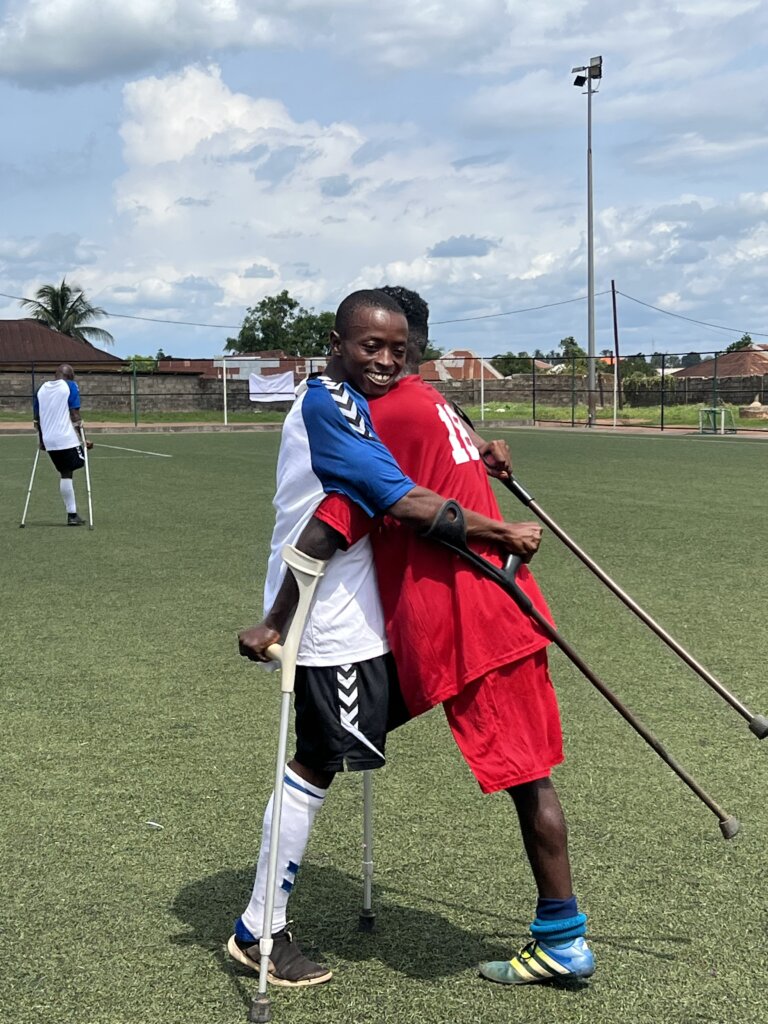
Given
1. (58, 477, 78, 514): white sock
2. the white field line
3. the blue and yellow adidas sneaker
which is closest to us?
the blue and yellow adidas sneaker

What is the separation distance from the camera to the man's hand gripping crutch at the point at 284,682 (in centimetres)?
308

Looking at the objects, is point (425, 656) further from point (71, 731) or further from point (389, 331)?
point (71, 731)

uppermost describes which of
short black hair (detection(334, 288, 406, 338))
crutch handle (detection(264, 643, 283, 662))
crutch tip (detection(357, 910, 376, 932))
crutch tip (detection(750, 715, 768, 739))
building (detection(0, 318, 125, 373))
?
building (detection(0, 318, 125, 373))

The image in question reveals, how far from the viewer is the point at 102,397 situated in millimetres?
44406

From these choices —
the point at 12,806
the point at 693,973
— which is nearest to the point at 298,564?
the point at 693,973

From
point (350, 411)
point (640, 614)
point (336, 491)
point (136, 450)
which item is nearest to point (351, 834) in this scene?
point (640, 614)

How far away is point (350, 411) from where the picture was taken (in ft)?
9.97

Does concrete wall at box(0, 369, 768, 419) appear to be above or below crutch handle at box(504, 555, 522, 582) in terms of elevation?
above

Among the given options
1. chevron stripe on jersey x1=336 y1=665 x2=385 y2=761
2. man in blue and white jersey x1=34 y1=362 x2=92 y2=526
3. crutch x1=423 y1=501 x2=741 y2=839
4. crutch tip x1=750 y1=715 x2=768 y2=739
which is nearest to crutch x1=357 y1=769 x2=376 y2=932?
chevron stripe on jersey x1=336 y1=665 x2=385 y2=761

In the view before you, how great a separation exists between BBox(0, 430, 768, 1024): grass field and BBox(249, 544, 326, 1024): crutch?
0.35 feet

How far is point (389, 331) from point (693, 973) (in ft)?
6.25

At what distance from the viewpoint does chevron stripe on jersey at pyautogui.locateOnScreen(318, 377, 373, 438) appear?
3033 millimetres

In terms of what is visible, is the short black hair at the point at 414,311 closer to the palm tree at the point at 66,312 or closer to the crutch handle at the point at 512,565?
the crutch handle at the point at 512,565

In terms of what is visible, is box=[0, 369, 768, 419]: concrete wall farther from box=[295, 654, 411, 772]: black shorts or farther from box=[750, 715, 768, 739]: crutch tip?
box=[295, 654, 411, 772]: black shorts
